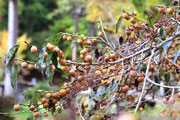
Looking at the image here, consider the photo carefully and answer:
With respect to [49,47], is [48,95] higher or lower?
lower

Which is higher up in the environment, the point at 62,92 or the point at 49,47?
the point at 49,47

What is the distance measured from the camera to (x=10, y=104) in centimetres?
64

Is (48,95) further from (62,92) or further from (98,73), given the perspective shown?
(98,73)

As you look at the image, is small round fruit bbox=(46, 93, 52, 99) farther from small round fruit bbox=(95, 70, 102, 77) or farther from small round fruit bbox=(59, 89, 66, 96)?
small round fruit bbox=(95, 70, 102, 77)

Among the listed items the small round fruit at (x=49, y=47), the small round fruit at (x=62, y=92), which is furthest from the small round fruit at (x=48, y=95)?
the small round fruit at (x=49, y=47)

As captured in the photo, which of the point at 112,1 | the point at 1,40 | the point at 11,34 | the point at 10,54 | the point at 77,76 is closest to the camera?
the point at 10,54

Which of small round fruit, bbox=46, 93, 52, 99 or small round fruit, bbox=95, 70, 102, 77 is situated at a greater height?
small round fruit, bbox=95, 70, 102, 77

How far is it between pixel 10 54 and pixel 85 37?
0.25 meters

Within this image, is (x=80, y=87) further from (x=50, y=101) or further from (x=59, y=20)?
(x=59, y=20)

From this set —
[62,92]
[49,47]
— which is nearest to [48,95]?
[62,92]

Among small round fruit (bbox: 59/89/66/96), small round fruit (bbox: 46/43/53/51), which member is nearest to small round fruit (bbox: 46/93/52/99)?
small round fruit (bbox: 59/89/66/96)

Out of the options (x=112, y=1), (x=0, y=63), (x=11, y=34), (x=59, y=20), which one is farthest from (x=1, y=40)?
(x=0, y=63)

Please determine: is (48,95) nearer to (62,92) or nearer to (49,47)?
(62,92)

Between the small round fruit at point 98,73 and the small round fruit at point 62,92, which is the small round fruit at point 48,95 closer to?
the small round fruit at point 62,92
